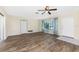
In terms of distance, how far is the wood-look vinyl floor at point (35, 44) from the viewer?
8.19 ft

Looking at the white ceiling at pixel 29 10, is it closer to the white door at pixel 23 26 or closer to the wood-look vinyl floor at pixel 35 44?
the white door at pixel 23 26

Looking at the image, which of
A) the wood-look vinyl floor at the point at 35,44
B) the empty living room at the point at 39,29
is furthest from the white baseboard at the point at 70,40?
the wood-look vinyl floor at the point at 35,44

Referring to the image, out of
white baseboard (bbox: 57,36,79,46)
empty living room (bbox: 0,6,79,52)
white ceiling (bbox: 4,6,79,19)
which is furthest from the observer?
white baseboard (bbox: 57,36,79,46)

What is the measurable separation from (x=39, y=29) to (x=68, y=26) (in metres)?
0.85

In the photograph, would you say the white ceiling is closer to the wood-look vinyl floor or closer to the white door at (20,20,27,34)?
the white door at (20,20,27,34)

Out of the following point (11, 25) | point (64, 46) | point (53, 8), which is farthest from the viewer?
point (64, 46)

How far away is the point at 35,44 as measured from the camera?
2.58 metres

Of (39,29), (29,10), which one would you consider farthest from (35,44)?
(29,10)

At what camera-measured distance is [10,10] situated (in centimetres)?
226

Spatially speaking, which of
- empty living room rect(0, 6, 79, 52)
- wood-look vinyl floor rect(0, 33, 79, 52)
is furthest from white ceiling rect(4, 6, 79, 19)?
wood-look vinyl floor rect(0, 33, 79, 52)

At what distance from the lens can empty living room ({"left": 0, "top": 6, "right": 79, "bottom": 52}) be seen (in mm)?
2334
